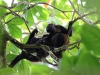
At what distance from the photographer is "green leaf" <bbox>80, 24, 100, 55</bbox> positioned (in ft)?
0.82

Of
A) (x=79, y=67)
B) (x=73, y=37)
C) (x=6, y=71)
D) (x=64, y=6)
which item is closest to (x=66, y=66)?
(x=79, y=67)

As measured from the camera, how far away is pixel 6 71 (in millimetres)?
954

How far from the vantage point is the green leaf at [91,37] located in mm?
251

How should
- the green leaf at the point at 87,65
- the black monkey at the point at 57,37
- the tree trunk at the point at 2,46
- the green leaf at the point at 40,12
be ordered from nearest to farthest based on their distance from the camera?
the green leaf at the point at 87,65
the tree trunk at the point at 2,46
the black monkey at the point at 57,37
the green leaf at the point at 40,12

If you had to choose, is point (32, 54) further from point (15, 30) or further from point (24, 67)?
point (15, 30)

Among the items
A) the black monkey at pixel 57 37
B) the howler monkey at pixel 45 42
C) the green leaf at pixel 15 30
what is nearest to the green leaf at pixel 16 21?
the green leaf at pixel 15 30

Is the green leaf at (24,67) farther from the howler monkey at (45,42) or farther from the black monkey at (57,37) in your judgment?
the black monkey at (57,37)

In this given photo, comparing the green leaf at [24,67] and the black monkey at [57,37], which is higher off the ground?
the black monkey at [57,37]

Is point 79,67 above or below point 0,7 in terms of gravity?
above

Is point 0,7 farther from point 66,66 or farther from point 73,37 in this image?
point 66,66

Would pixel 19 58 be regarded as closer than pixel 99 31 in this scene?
No

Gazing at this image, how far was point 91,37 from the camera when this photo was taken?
→ 0.87 feet

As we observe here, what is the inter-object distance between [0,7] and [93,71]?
1.45 m

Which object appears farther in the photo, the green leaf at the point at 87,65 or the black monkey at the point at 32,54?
the black monkey at the point at 32,54
